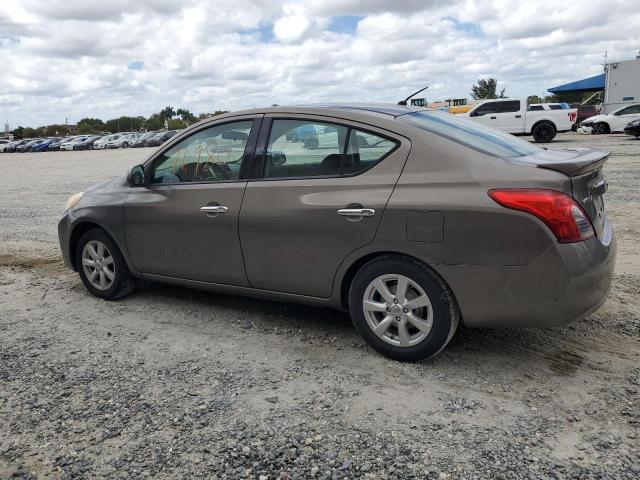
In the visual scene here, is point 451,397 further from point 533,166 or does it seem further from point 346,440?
point 533,166

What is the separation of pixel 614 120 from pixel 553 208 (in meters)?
26.5

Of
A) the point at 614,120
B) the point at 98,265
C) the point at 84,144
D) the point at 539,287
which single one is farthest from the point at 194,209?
the point at 84,144

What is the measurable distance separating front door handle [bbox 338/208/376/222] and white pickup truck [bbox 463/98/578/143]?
21702 mm

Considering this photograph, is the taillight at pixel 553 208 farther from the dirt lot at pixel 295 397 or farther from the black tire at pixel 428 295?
the dirt lot at pixel 295 397

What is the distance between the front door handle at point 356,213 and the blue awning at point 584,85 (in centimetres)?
4625

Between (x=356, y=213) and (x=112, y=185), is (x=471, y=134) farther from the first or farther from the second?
(x=112, y=185)

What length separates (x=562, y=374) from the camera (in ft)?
11.5

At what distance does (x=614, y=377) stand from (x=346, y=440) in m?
1.68

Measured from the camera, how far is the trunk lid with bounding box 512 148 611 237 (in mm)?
3275

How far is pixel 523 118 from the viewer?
24281mm

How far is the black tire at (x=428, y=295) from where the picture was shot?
3469 millimetres

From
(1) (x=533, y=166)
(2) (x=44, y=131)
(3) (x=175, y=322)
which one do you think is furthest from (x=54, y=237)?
(2) (x=44, y=131)

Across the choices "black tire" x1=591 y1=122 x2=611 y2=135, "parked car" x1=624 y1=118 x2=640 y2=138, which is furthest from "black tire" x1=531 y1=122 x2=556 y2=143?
"black tire" x1=591 y1=122 x2=611 y2=135

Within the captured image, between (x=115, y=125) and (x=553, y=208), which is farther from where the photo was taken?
(x=115, y=125)
